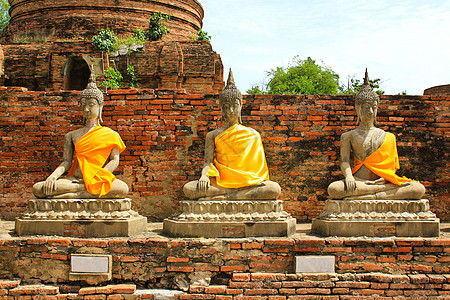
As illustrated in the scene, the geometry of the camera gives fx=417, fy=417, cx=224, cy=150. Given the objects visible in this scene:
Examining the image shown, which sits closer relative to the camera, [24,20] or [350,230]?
[350,230]

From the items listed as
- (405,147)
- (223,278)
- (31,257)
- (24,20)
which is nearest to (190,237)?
(223,278)

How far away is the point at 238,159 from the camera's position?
502 cm

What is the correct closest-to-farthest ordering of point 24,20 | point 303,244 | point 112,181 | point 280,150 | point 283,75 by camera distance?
point 303,244
point 112,181
point 280,150
point 24,20
point 283,75

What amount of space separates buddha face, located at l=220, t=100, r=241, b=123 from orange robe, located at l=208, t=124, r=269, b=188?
4.4 inches

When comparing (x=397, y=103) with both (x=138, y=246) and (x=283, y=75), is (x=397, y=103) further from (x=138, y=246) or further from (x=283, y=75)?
(x=283, y=75)

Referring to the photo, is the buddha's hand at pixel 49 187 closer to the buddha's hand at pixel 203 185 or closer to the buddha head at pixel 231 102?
the buddha's hand at pixel 203 185

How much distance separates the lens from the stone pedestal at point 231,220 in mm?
4676

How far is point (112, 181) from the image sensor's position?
A: 498 centimetres

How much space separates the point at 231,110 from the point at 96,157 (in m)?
1.77

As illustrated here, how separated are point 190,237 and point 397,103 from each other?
12.9 ft

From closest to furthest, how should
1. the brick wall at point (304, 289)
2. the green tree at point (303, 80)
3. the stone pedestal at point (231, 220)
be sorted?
the brick wall at point (304, 289) < the stone pedestal at point (231, 220) < the green tree at point (303, 80)

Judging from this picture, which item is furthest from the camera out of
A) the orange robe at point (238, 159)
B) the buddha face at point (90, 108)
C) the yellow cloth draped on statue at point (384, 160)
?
the buddha face at point (90, 108)

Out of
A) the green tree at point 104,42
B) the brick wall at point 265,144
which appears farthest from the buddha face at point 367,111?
the green tree at point 104,42

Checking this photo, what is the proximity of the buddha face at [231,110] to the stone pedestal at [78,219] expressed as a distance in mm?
1616
